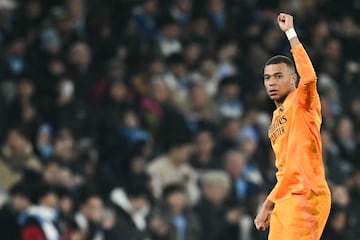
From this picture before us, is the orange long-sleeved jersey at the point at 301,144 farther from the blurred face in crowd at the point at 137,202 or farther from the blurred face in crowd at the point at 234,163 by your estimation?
the blurred face in crowd at the point at 234,163

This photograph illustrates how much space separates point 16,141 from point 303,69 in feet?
17.6

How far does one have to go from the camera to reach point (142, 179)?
12172 mm

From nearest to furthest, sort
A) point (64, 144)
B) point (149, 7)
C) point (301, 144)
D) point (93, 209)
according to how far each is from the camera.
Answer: point (301, 144) < point (93, 209) < point (64, 144) < point (149, 7)

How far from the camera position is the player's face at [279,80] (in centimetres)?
746

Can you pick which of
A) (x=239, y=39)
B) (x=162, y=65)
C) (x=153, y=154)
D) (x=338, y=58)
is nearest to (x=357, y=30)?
(x=338, y=58)

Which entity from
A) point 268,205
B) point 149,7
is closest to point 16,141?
point 149,7

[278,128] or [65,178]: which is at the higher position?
[65,178]

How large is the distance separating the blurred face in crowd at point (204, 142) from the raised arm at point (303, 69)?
6.06 meters

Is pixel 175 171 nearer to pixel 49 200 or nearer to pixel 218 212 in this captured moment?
pixel 218 212

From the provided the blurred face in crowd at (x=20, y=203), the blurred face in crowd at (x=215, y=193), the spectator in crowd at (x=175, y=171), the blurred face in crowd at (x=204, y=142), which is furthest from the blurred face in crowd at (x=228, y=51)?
the blurred face in crowd at (x=20, y=203)

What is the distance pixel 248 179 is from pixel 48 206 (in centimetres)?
325

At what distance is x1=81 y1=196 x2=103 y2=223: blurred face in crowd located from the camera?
11266 millimetres

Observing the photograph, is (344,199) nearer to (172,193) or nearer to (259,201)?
(259,201)

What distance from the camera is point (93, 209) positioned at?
37.0 feet
